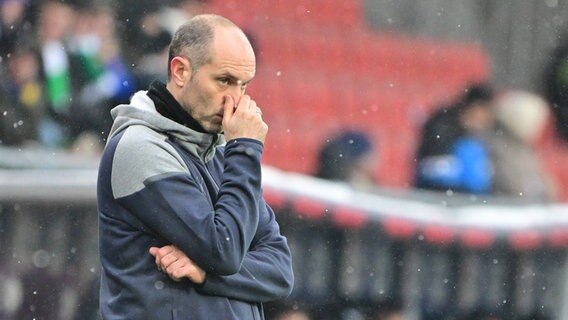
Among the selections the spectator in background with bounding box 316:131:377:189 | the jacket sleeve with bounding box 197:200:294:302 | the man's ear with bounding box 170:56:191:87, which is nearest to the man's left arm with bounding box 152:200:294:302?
the jacket sleeve with bounding box 197:200:294:302

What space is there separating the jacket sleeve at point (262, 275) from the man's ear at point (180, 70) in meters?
0.44

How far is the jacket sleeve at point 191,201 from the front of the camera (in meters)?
3.23

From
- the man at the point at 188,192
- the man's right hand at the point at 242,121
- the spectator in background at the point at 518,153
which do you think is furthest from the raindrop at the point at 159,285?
the spectator in background at the point at 518,153

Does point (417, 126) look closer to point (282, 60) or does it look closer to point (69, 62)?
point (282, 60)

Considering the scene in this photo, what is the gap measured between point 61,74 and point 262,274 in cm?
438

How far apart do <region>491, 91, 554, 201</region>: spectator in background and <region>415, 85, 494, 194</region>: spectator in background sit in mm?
120

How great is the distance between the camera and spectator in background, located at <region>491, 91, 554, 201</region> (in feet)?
31.8

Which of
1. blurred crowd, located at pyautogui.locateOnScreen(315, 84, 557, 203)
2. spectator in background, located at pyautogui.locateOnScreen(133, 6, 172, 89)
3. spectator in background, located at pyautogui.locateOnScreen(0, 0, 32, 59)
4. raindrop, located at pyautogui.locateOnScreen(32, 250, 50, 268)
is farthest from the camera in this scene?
blurred crowd, located at pyautogui.locateOnScreen(315, 84, 557, 203)

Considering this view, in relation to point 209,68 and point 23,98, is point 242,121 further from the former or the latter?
point 23,98

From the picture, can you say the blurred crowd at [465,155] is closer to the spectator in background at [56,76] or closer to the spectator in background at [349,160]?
the spectator in background at [349,160]

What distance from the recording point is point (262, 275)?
11.5 ft

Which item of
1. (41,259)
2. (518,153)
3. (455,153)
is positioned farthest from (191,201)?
(518,153)

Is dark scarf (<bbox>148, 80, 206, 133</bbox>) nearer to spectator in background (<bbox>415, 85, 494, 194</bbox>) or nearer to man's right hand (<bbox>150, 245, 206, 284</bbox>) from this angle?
man's right hand (<bbox>150, 245, 206, 284</bbox>)

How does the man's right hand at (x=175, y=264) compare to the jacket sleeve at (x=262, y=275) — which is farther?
the jacket sleeve at (x=262, y=275)
